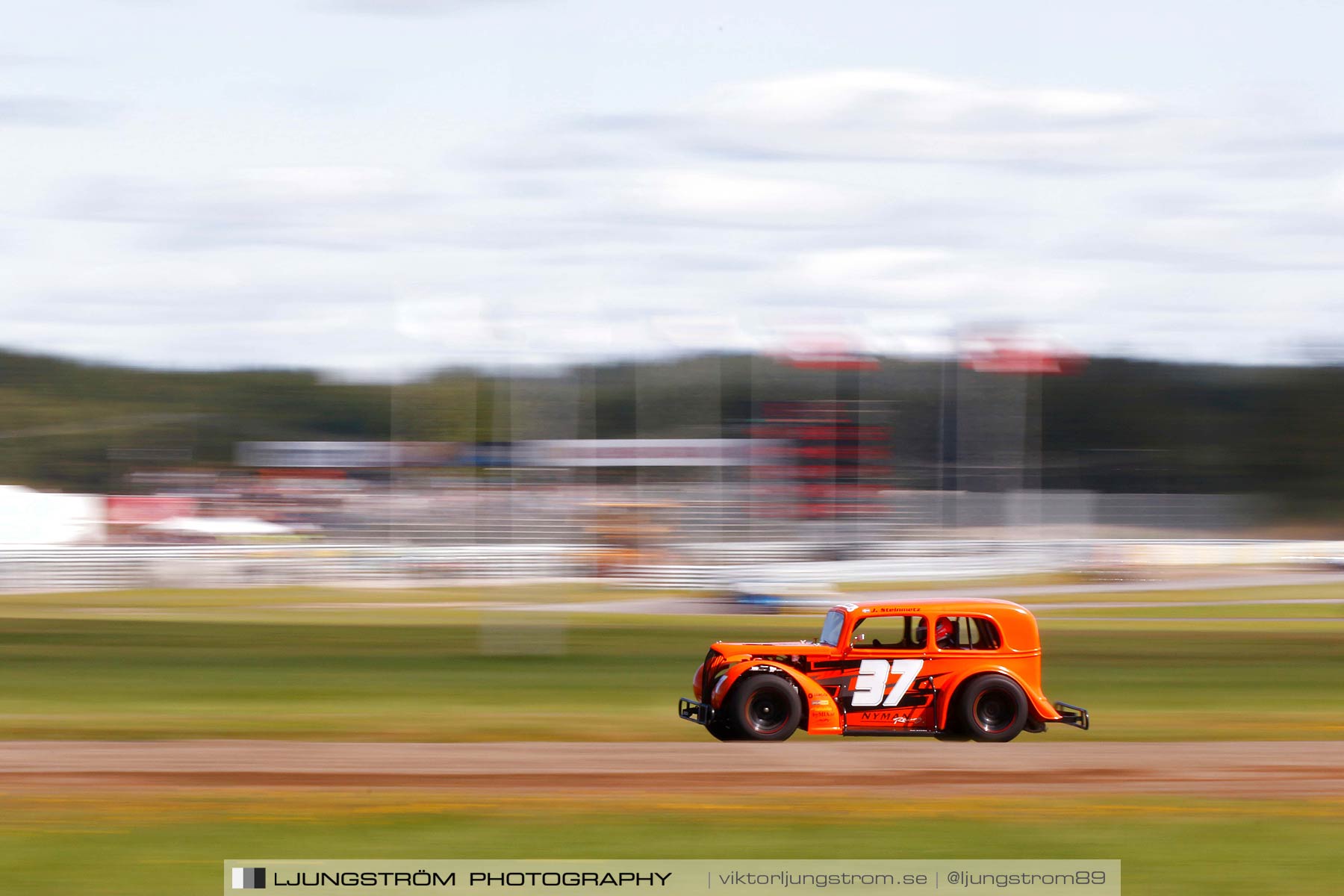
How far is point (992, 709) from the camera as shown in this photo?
438 inches

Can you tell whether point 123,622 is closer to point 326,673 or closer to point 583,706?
point 326,673

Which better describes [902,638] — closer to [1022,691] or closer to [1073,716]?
[1022,691]

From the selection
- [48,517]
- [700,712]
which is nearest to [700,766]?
[700,712]

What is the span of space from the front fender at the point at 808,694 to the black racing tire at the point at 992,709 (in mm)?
931

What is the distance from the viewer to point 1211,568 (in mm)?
41406

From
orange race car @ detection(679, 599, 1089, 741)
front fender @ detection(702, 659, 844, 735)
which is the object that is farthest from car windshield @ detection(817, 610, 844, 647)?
front fender @ detection(702, 659, 844, 735)

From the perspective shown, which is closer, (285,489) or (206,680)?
(206,680)

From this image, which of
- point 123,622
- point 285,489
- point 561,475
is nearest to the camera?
point 123,622

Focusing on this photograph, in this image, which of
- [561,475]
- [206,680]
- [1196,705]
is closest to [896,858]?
[1196,705]

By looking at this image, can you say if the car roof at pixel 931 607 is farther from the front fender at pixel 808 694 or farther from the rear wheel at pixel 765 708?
the rear wheel at pixel 765 708

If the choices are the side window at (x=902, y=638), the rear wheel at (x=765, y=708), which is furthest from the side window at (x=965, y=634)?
the rear wheel at (x=765, y=708)

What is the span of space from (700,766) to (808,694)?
1056 mm

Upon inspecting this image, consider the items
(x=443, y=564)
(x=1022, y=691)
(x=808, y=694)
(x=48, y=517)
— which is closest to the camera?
(x=808, y=694)

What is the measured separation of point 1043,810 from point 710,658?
258 centimetres
